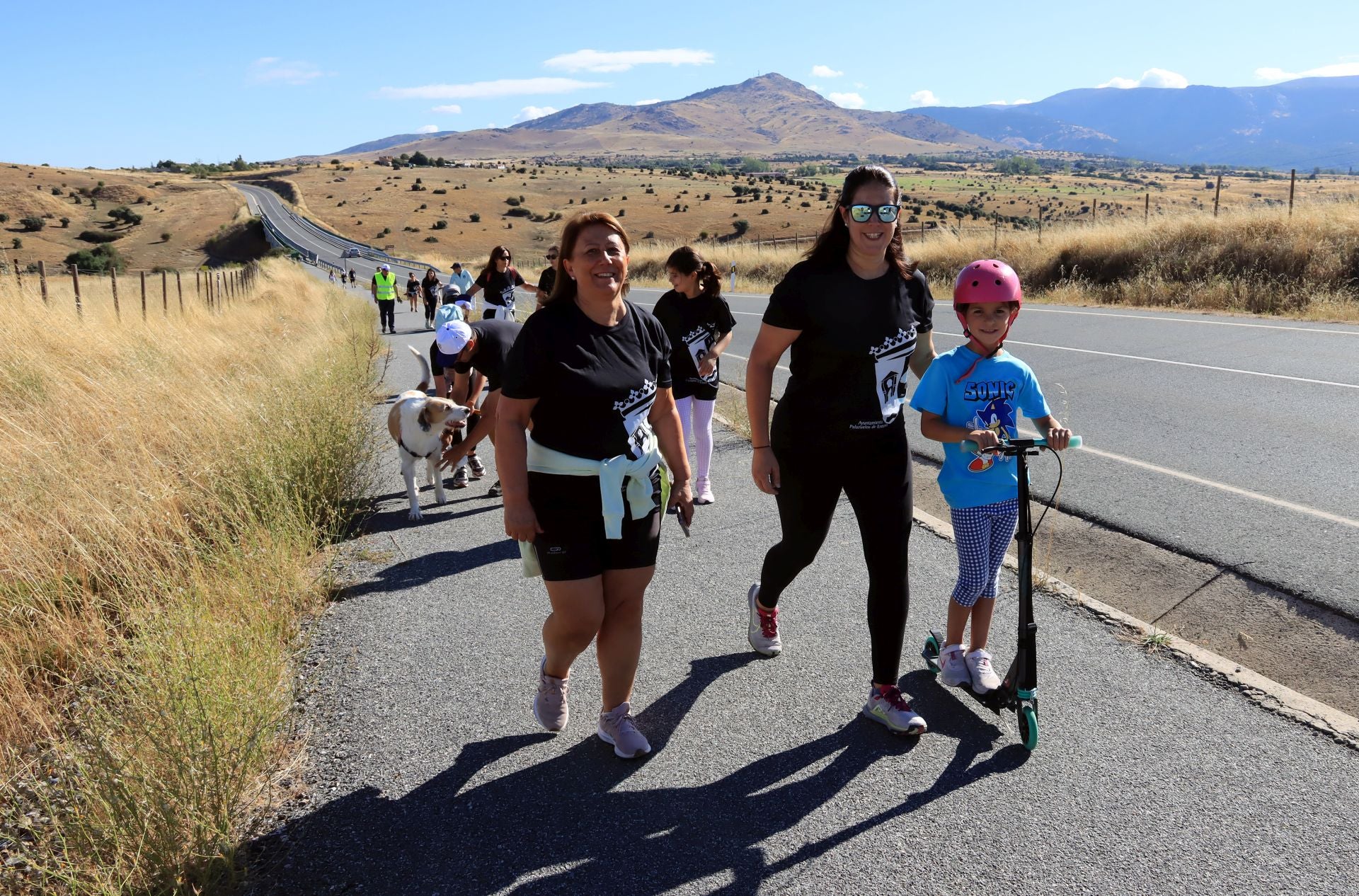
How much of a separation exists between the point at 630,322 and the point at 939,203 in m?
80.4

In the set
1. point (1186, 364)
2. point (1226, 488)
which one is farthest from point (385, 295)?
point (1226, 488)

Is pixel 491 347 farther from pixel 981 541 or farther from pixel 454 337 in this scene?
pixel 981 541

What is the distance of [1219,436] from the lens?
25.8 feet

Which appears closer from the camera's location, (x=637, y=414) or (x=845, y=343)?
(x=637, y=414)

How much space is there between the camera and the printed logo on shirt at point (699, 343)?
659 centimetres

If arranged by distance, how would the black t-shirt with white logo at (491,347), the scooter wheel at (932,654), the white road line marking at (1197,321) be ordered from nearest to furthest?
the scooter wheel at (932,654)
the black t-shirt with white logo at (491,347)
the white road line marking at (1197,321)

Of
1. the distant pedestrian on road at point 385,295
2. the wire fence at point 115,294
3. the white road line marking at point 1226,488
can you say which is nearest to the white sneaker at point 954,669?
the white road line marking at point 1226,488

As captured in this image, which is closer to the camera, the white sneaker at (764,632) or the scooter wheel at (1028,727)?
the scooter wheel at (1028,727)

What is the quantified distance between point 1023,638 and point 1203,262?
743 inches

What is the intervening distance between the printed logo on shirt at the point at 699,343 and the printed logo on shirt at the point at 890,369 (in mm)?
3182

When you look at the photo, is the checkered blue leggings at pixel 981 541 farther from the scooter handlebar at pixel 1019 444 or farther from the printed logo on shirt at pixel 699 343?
the printed logo on shirt at pixel 699 343

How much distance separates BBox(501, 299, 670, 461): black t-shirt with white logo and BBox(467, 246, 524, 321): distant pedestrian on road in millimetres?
6946

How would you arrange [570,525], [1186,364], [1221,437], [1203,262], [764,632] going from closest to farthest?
[570,525]
[764,632]
[1221,437]
[1186,364]
[1203,262]

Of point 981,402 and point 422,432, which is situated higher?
point 981,402
